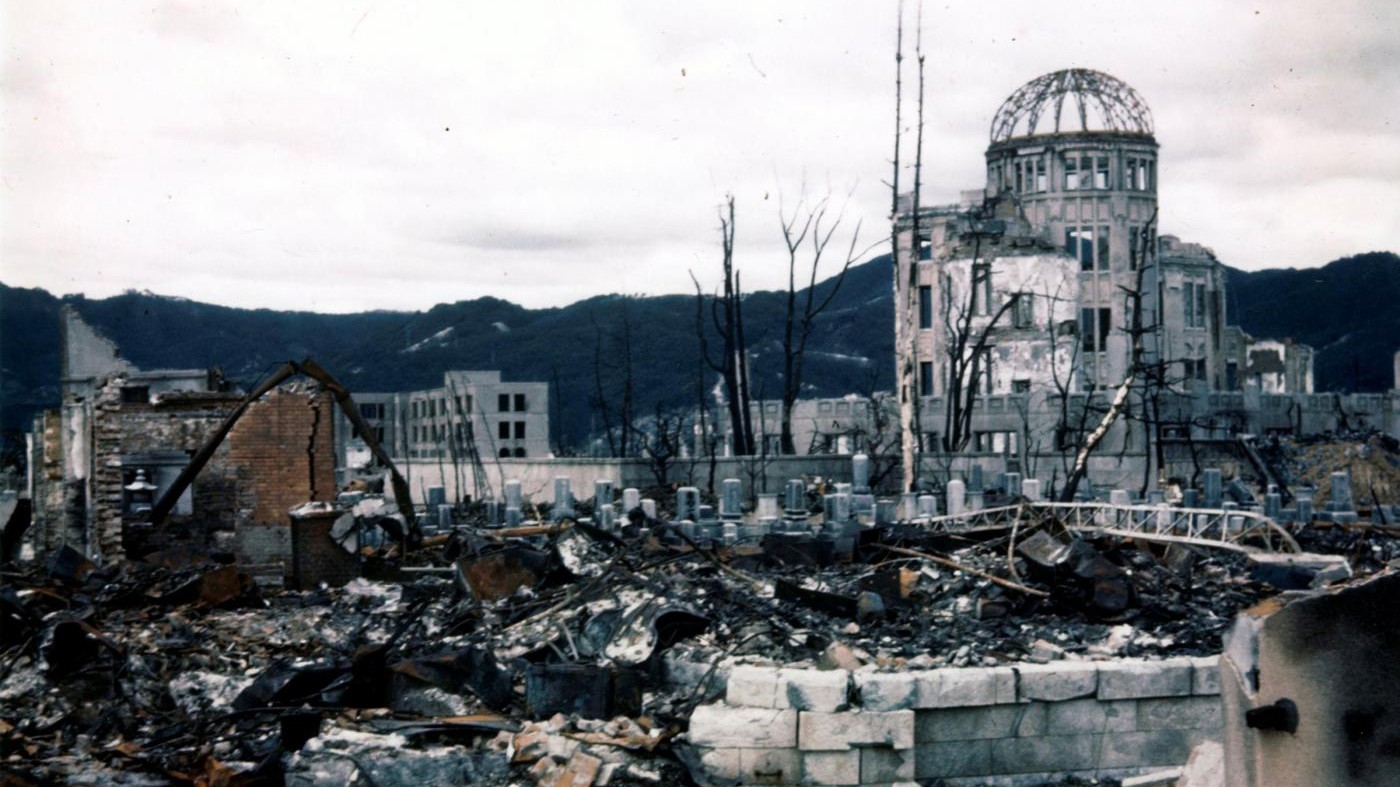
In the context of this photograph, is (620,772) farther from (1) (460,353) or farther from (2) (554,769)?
→ (1) (460,353)

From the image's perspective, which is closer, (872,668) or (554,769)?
(554,769)

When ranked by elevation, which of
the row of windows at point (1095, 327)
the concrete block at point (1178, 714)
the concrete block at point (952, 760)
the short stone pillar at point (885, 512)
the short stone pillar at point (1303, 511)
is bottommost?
the concrete block at point (952, 760)

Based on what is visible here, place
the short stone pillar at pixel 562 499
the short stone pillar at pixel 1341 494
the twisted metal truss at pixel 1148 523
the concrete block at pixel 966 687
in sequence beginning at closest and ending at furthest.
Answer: the concrete block at pixel 966 687 < the twisted metal truss at pixel 1148 523 < the short stone pillar at pixel 562 499 < the short stone pillar at pixel 1341 494

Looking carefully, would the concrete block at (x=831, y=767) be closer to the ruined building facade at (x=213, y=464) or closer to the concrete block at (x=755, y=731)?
the concrete block at (x=755, y=731)

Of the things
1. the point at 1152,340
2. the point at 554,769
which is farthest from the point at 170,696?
the point at 1152,340

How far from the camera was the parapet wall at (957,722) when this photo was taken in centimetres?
957

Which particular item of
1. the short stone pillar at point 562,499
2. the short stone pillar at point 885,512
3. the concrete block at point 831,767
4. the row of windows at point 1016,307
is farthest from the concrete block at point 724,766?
the row of windows at point 1016,307

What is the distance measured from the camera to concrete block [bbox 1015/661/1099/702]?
992 centimetres

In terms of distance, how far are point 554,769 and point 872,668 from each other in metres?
2.39

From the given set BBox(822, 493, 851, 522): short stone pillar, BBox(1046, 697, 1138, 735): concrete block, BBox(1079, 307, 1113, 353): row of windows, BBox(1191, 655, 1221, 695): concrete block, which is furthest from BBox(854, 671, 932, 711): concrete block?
BBox(1079, 307, 1113, 353): row of windows

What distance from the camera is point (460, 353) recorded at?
380ft

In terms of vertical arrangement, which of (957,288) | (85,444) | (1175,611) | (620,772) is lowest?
(620,772)

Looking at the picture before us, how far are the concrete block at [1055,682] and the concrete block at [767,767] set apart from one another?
170 centimetres

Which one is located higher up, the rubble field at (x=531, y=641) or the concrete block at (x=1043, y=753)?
the rubble field at (x=531, y=641)
